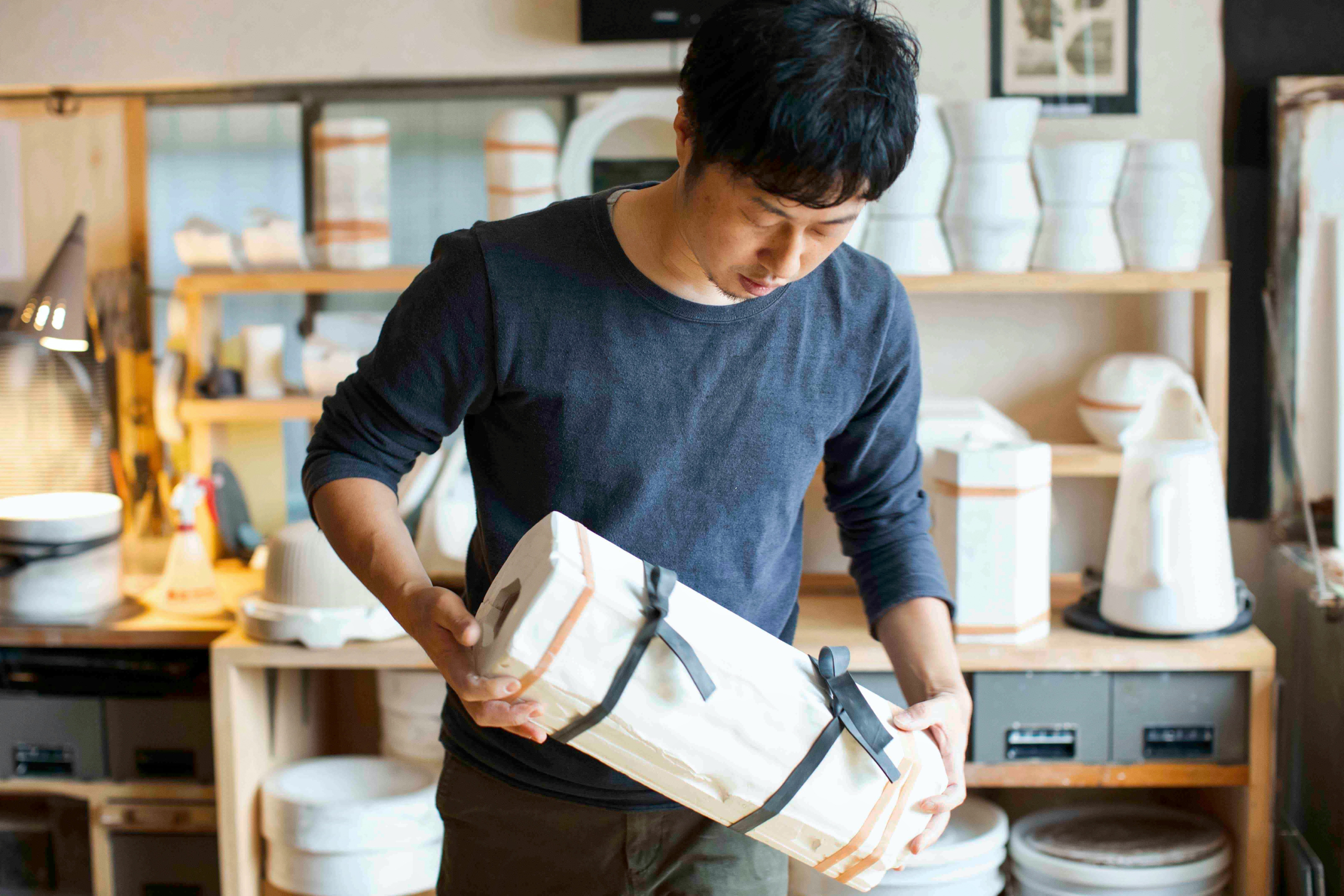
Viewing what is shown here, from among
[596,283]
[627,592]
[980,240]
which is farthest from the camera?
[980,240]

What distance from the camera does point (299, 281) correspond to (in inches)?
89.4

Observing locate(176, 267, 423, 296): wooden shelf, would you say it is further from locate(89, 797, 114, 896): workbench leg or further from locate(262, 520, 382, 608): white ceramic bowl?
locate(89, 797, 114, 896): workbench leg

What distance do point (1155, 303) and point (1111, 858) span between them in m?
1.06

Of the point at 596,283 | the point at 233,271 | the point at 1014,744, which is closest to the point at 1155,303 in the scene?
the point at 1014,744

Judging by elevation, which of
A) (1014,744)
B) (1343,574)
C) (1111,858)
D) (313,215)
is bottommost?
(1111,858)

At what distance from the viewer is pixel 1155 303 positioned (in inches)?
93.1

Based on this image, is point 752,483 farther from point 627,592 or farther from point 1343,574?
point 1343,574

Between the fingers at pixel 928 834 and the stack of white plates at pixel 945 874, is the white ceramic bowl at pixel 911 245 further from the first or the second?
the fingers at pixel 928 834

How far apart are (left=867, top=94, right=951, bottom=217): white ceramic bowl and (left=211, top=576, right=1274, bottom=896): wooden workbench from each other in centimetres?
74

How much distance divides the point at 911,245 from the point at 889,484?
103 centimetres

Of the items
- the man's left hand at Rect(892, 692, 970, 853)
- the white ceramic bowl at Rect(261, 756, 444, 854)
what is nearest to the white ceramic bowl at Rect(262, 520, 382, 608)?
the white ceramic bowl at Rect(261, 756, 444, 854)

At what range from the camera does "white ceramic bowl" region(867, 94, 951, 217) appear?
82.6 inches

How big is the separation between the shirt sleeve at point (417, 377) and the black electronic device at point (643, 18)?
4.52 ft

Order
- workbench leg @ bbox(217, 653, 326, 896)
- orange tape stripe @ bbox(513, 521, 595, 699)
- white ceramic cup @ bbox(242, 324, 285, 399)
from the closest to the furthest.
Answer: orange tape stripe @ bbox(513, 521, 595, 699) < workbench leg @ bbox(217, 653, 326, 896) < white ceramic cup @ bbox(242, 324, 285, 399)
